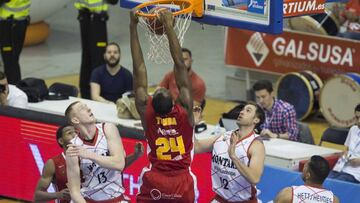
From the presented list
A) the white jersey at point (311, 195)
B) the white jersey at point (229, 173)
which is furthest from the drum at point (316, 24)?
the white jersey at point (311, 195)

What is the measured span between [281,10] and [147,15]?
1213 millimetres

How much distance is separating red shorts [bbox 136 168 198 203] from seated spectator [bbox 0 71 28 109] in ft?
14.2

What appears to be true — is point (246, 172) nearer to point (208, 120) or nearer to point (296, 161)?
point (296, 161)

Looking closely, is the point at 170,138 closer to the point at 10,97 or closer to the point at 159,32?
the point at 159,32

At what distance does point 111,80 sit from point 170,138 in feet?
18.3

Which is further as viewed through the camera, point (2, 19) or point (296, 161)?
point (2, 19)

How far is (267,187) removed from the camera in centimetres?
1162

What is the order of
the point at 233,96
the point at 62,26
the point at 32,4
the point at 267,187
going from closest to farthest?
the point at 267,187, the point at 233,96, the point at 32,4, the point at 62,26

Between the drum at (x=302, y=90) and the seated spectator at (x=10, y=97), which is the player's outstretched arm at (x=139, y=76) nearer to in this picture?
the seated spectator at (x=10, y=97)

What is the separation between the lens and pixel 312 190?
9.58 meters

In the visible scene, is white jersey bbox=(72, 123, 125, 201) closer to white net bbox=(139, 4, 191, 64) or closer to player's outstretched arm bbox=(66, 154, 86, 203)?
player's outstretched arm bbox=(66, 154, 86, 203)

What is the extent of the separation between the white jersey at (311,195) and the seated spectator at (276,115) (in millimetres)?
3564

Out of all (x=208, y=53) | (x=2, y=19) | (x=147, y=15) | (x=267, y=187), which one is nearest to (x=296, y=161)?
(x=267, y=187)

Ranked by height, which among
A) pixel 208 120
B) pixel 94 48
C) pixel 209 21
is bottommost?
pixel 208 120
